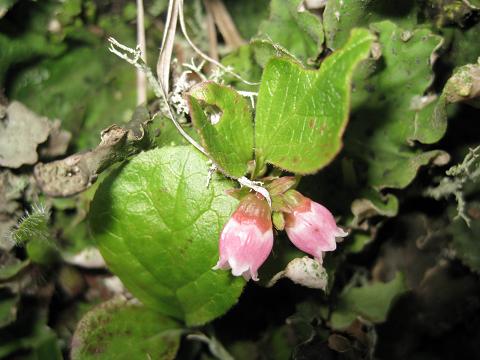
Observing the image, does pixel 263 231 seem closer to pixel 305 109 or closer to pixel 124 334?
pixel 305 109

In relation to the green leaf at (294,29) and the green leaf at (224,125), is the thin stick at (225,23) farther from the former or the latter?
the green leaf at (224,125)

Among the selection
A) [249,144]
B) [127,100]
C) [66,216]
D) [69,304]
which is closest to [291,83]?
[249,144]

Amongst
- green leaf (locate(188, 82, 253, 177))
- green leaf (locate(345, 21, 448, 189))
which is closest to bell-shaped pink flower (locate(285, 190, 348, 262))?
green leaf (locate(188, 82, 253, 177))

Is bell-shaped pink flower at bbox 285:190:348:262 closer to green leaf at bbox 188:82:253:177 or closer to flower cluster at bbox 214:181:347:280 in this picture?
flower cluster at bbox 214:181:347:280

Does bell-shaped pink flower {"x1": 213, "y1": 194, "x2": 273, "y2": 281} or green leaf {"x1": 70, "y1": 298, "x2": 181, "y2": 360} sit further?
green leaf {"x1": 70, "y1": 298, "x2": 181, "y2": 360}

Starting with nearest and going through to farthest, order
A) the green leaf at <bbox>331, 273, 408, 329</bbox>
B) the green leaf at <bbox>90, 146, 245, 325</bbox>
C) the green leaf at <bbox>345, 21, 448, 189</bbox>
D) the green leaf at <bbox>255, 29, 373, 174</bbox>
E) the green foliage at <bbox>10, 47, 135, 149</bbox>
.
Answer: the green leaf at <bbox>255, 29, 373, 174</bbox>
the green leaf at <bbox>90, 146, 245, 325</bbox>
the green leaf at <bbox>345, 21, 448, 189</bbox>
the green leaf at <bbox>331, 273, 408, 329</bbox>
the green foliage at <bbox>10, 47, 135, 149</bbox>

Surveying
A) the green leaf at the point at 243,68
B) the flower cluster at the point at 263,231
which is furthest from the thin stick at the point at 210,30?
the flower cluster at the point at 263,231

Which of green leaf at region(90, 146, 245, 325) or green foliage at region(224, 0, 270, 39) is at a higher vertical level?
green foliage at region(224, 0, 270, 39)
